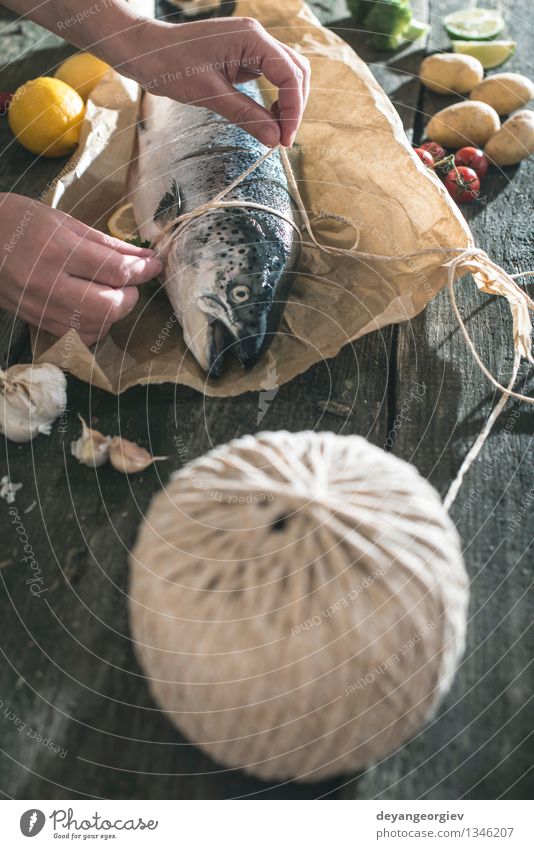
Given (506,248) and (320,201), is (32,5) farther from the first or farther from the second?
(506,248)

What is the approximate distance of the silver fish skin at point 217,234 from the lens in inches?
40.0

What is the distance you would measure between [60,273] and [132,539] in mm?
392

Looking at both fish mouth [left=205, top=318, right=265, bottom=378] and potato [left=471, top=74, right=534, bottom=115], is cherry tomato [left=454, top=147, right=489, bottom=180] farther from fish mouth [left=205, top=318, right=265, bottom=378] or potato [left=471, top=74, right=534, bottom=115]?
fish mouth [left=205, top=318, right=265, bottom=378]

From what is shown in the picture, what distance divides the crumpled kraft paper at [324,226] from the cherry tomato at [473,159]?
5.4 inches

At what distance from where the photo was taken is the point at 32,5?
121 cm

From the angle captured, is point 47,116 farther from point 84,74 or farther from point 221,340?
point 221,340

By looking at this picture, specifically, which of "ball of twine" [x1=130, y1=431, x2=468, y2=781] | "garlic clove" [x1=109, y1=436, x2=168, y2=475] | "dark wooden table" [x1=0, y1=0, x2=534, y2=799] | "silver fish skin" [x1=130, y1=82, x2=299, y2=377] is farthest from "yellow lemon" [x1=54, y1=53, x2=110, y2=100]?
"ball of twine" [x1=130, y1=431, x2=468, y2=781]

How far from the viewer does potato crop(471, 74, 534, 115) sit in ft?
4.49

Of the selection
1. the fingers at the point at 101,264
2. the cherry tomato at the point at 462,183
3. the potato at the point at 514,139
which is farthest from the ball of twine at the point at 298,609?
the potato at the point at 514,139

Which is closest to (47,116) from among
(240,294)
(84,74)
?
(84,74)

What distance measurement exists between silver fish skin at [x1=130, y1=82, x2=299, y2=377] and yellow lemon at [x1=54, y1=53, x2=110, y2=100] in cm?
22

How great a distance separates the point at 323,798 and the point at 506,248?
34.9 inches

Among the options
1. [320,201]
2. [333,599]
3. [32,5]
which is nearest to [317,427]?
[333,599]
